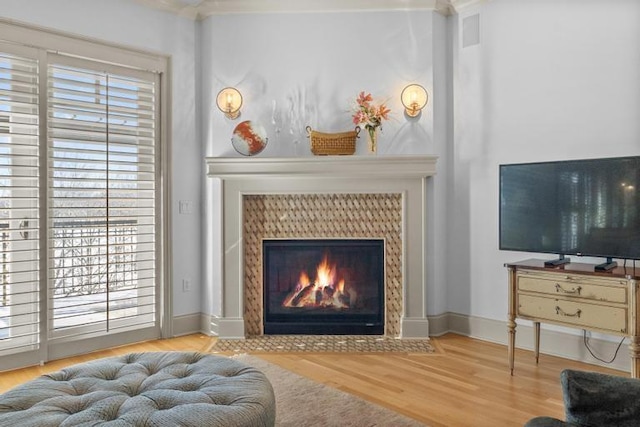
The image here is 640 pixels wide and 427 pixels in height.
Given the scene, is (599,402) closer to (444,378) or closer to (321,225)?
(444,378)

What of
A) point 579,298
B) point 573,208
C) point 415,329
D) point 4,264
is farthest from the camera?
point 415,329

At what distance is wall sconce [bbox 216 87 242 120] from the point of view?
4.25 meters

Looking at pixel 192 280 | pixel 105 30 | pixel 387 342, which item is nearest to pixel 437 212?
pixel 387 342

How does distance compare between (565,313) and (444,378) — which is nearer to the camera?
(565,313)

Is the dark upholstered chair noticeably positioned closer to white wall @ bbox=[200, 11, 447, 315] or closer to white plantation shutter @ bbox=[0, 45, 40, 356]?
white wall @ bbox=[200, 11, 447, 315]

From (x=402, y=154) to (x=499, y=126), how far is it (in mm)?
832

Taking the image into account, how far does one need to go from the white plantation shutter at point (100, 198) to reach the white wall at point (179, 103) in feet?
0.70

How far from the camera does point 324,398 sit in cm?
286

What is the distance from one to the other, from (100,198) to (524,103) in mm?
3512

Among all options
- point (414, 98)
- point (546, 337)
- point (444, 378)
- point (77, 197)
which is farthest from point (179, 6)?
point (546, 337)

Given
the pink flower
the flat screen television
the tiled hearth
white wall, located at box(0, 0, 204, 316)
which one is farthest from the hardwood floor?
the pink flower

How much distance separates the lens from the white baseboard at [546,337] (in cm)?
335

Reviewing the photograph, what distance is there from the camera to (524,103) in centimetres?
383

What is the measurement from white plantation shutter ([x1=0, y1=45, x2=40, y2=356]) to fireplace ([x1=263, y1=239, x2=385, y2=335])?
182 centimetres
